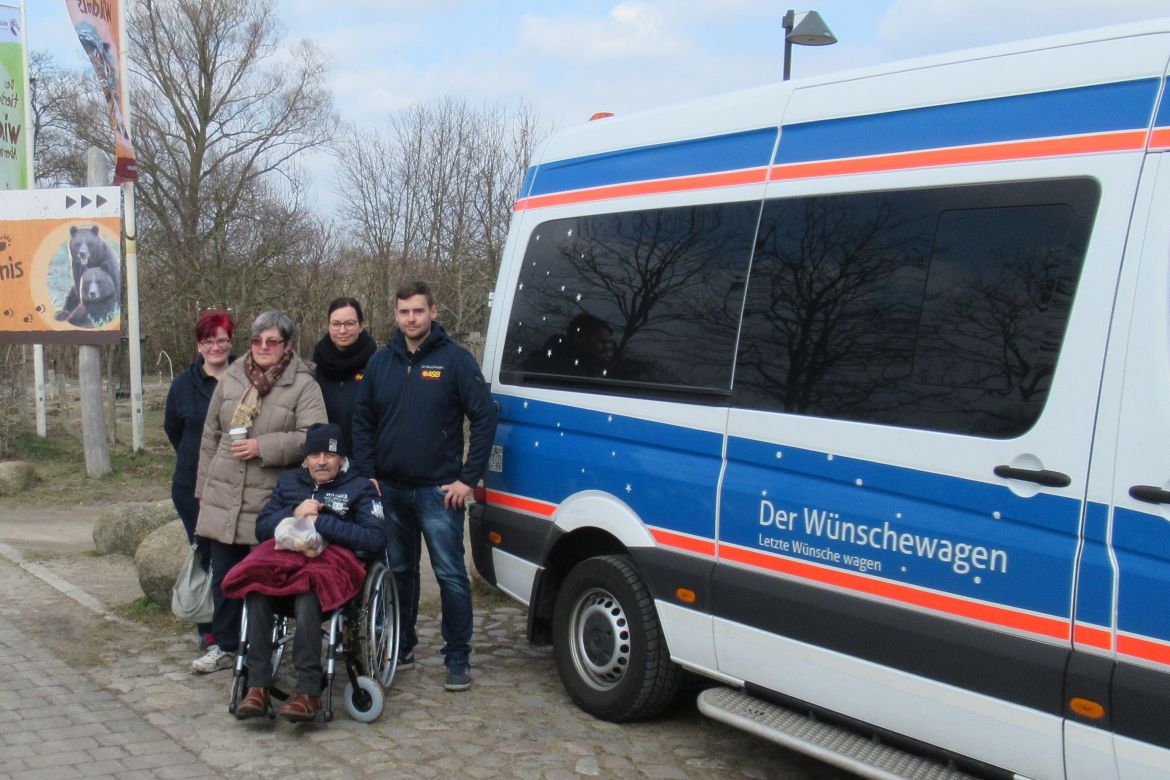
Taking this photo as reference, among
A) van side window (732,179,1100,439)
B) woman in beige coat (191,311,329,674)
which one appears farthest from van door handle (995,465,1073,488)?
woman in beige coat (191,311,329,674)

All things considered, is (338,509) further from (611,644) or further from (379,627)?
(611,644)

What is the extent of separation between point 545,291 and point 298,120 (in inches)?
1028

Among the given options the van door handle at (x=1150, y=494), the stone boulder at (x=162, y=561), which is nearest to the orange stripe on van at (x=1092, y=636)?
the van door handle at (x=1150, y=494)

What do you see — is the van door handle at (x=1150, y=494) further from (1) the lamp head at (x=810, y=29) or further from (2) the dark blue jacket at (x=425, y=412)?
(1) the lamp head at (x=810, y=29)

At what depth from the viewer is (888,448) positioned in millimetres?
3701

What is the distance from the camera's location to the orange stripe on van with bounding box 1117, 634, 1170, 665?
118 inches

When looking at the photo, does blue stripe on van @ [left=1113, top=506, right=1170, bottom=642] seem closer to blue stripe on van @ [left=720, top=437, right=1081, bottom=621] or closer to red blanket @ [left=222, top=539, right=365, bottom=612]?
blue stripe on van @ [left=720, top=437, right=1081, bottom=621]

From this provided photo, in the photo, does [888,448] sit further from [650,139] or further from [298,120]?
[298,120]

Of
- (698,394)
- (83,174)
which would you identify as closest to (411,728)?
(698,394)

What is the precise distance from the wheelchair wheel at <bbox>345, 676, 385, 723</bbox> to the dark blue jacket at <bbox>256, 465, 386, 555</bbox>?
590 millimetres

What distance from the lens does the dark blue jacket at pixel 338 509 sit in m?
5.07

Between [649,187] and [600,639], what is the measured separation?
1996mm

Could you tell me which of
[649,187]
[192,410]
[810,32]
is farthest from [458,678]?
[810,32]

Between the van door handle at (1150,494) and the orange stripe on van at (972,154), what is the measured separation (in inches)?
37.4
